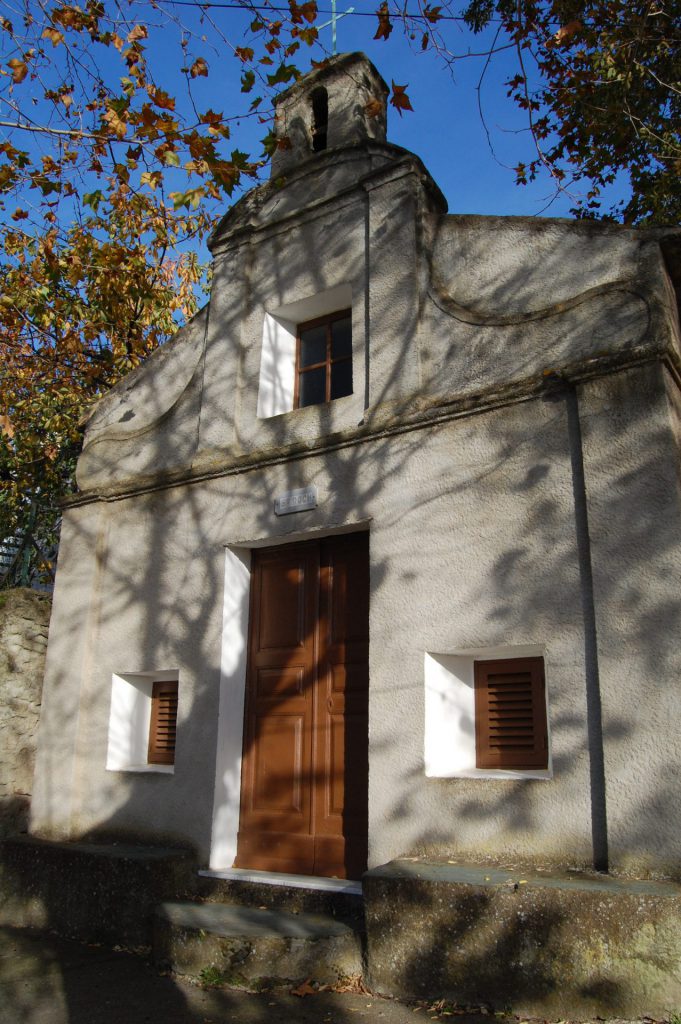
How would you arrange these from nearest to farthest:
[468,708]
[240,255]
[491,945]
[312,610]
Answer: [491,945] < [468,708] < [312,610] < [240,255]

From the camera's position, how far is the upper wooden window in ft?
22.6

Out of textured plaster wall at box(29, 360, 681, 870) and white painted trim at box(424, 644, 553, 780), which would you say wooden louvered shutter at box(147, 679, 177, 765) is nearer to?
textured plaster wall at box(29, 360, 681, 870)

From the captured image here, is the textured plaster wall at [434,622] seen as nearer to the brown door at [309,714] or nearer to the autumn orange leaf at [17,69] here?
the brown door at [309,714]

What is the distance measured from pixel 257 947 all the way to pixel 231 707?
1938 mm

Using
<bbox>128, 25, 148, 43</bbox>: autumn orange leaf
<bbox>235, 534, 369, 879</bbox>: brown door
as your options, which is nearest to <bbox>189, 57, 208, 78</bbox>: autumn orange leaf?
Answer: <bbox>128, 25, 148, 43</bbox>: autumn orange leaf

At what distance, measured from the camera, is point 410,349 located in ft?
19.9

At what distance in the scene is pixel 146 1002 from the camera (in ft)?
15.4

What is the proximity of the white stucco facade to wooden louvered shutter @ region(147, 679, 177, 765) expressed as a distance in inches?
5.5

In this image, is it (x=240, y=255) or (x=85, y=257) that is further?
(x=85, y=257)

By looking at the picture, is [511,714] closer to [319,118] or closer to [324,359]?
[324,359]

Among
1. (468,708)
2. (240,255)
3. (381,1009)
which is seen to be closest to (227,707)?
(468,708)

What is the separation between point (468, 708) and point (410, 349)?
2603 millimetres

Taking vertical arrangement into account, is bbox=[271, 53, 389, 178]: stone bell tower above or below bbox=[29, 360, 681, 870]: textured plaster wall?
above

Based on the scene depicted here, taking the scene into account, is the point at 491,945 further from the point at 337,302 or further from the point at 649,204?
the point at 649,204
